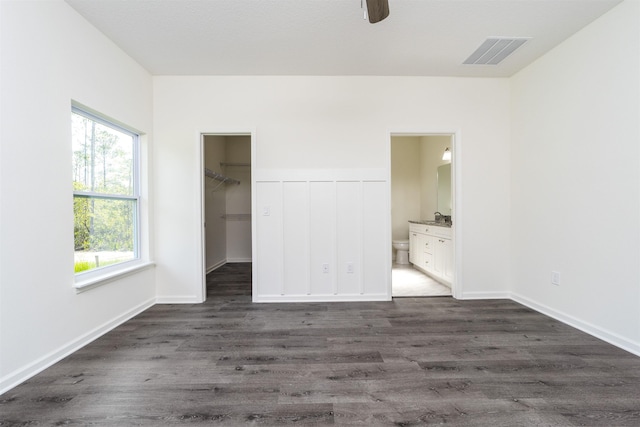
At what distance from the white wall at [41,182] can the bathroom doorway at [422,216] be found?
309 cm

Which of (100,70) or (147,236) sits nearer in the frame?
(100,70)

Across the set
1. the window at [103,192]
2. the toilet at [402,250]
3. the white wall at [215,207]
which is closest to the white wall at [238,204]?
the white wall at [215,207]

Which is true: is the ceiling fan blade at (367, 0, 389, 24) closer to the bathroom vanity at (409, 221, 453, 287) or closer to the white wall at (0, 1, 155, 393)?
the white wall at (0, 1, 155, 393)

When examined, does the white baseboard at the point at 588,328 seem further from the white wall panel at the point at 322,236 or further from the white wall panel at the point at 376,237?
the white wall panel at the point at 322,236

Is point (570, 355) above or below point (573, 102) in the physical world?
below

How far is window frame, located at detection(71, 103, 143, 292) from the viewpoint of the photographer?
2201 mm

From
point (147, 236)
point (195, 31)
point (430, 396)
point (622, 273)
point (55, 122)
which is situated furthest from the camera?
point (147, 236)

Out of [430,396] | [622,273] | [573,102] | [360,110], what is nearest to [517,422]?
[430,396]

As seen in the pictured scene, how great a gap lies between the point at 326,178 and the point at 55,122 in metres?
2.35

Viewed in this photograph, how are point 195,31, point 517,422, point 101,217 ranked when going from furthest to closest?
point 101,217 → point 195,31 → point 517,422

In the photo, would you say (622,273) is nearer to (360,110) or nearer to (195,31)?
(360,110)

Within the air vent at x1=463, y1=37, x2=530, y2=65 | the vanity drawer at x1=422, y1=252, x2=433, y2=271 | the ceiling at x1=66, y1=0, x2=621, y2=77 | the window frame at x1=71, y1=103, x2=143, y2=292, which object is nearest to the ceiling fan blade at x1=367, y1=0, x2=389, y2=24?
the ceiling at x1=66, y1=0, x2=621, y2=77

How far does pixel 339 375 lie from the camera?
5.62ft

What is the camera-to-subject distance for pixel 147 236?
9.89 feet
